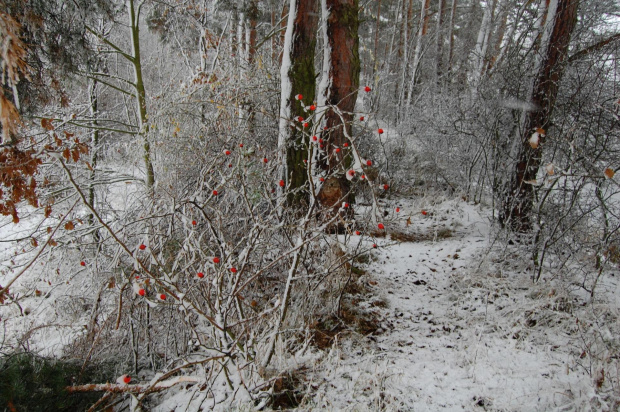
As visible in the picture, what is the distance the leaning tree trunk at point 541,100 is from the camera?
330 cm

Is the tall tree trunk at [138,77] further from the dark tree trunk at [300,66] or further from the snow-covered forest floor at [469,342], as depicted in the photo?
the snow-covered forest floor at [469,342]

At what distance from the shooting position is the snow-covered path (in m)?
2.07

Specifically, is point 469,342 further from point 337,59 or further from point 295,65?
point 295,65

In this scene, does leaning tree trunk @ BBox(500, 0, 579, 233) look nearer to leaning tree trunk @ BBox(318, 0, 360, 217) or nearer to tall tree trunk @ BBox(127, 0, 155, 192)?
leaning tree trunk @ BBox(318, 0, 360, 217)

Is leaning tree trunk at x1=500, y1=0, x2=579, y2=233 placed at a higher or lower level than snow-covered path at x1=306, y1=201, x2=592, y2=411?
higher

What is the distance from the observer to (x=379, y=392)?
2.06 meters

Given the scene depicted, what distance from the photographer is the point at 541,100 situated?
138 inches

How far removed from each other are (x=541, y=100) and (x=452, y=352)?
8.98 feet

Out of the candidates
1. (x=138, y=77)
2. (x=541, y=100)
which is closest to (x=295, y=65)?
(x=138, y=77)

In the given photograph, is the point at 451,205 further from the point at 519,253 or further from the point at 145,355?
the point at 145,355

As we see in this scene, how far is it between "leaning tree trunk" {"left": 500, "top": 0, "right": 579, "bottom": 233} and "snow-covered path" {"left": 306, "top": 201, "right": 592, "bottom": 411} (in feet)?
1.99

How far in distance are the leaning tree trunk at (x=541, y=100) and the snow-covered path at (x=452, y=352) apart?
61 cm

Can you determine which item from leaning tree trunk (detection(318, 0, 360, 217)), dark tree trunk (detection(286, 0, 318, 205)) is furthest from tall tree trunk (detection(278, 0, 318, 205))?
leaning tree trunk (detection(318, 0, 360, 217))

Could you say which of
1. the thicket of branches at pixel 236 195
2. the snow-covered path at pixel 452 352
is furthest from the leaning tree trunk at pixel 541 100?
the snow-covered path at pixel 452 352
